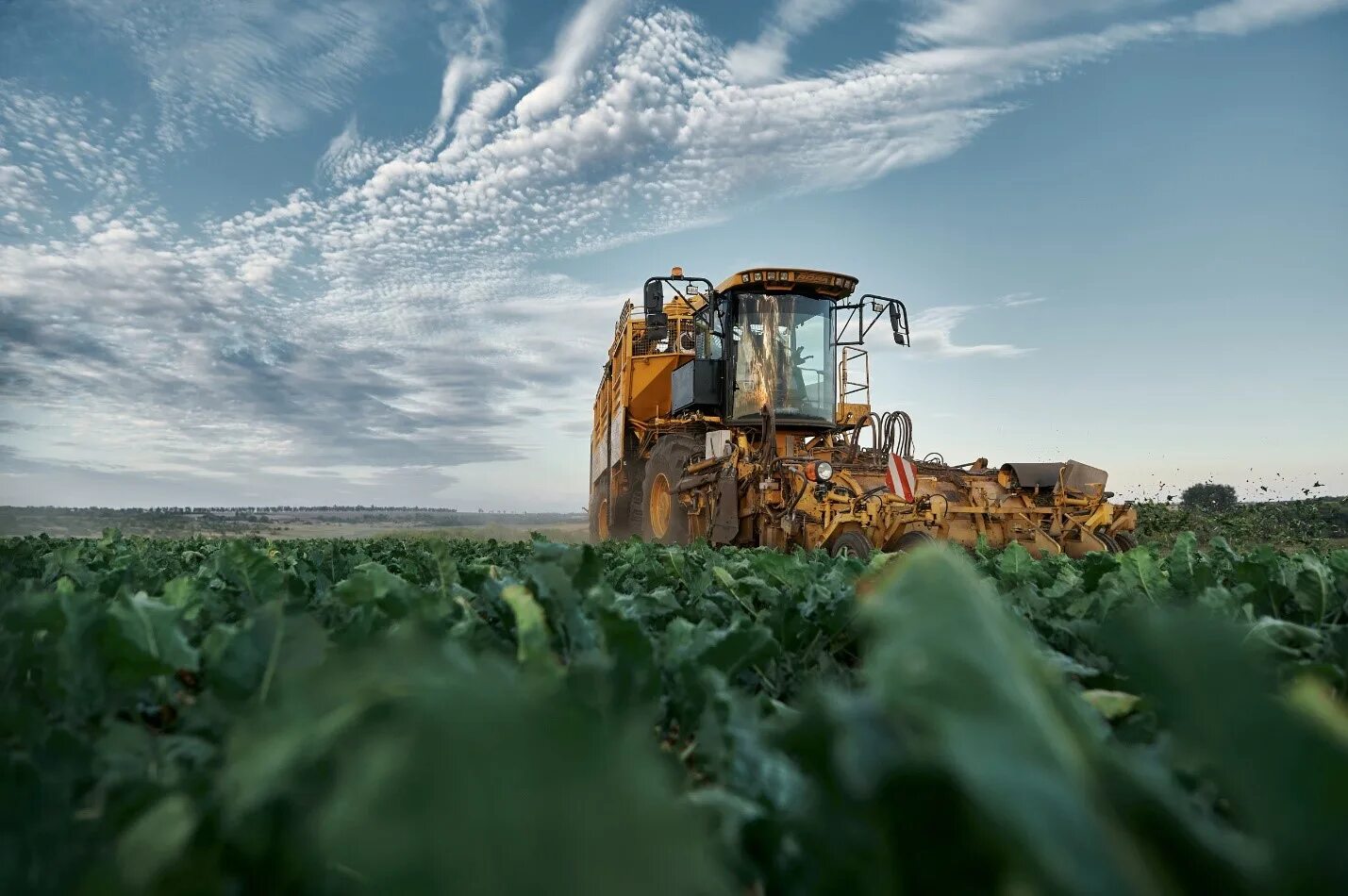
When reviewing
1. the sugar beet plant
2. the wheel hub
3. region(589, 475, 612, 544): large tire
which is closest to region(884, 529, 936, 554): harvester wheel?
the wheel hub

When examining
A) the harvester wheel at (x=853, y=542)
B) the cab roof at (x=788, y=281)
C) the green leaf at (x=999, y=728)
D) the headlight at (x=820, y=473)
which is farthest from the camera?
the cab roof at (x=788, y=281)

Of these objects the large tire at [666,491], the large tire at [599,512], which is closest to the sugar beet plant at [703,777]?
the large tire at [666,491]

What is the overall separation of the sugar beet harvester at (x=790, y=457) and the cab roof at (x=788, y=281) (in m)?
0.02

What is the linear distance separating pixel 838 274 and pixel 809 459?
9.34ft

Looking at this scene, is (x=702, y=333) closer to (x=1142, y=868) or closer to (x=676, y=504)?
(x=676, y=504)

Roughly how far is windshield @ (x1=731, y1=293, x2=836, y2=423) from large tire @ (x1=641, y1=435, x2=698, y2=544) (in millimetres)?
1244

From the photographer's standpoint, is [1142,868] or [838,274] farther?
[838,274]

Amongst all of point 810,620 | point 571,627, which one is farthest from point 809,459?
point 571,627

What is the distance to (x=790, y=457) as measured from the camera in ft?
33.9

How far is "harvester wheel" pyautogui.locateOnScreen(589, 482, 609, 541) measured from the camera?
17.1 m

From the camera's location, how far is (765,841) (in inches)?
25.5

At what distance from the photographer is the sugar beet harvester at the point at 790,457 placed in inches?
359

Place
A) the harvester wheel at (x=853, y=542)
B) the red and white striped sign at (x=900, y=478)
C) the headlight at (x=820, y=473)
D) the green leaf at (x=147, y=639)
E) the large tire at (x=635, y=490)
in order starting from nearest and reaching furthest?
the green leaf at (x=147, y=639) → the harvester wheel at (x=853, y=542) → the red and white striped sign at (x=900, y=478) → the headlight at (x=820, y=473) → the large tire at (x=635, y=490)

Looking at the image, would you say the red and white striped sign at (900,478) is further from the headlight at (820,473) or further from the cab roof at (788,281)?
the cab roof at (788,281)
